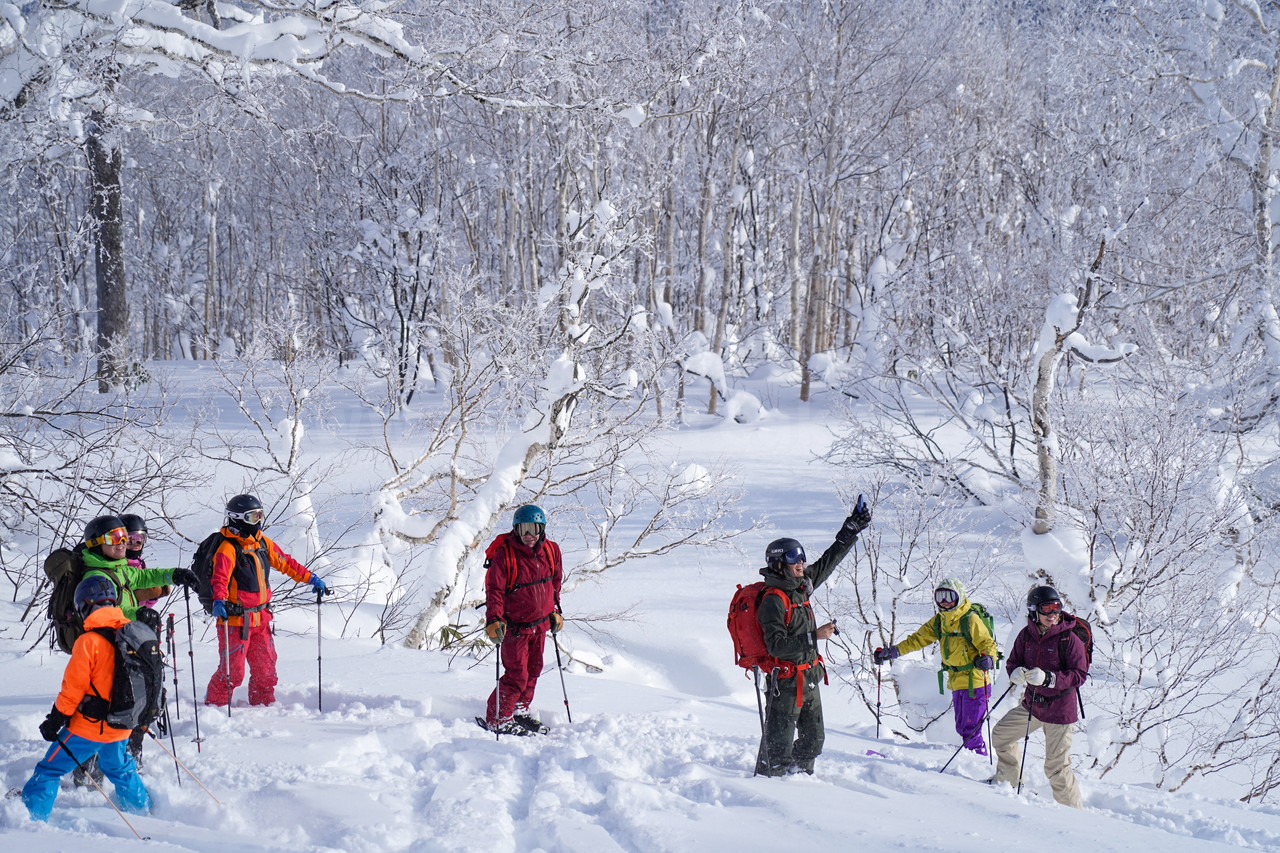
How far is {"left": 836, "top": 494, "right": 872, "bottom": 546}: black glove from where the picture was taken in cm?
492

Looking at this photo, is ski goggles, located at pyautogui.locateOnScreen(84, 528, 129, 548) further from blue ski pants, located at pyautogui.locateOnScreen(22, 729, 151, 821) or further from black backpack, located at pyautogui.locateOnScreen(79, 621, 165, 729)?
blue ski pants, located at pyautogui.locateOnScreen(22, 729, 151, 821)

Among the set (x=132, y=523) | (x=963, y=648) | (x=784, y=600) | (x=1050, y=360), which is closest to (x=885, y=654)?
(x=963, y=648)

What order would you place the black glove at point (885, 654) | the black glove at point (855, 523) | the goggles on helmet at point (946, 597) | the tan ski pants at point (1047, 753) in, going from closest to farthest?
1. the black glove at point (855, 523)
2. the tan ski pants at point (1047, 753)
3. the black glove at point (885, 654)
4. the goggles on helmet at point (946, 597)

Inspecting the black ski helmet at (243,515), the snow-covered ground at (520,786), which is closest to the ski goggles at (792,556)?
the snow-covered ground at (520,786)

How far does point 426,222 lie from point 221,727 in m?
17.5

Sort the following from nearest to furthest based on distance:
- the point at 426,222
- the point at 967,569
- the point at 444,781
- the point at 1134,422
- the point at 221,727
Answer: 1. the point at 444,781
2. the point at 221,727
3. the point at 1134,422
4. the point at 967,569
5. the point at 426,222

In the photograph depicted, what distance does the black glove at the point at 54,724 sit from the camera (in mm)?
3883

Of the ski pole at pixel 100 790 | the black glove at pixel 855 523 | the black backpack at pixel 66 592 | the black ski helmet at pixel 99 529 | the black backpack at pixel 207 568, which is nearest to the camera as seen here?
the ski pole at pixel 100 790

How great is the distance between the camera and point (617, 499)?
49.7 ft

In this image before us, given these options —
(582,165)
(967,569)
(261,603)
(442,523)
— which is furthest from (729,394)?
(261,603)

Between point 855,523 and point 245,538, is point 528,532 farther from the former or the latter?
point 855,523

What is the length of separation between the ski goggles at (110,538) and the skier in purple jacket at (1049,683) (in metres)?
4.98

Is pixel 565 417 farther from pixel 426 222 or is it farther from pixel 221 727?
pixel 426 222

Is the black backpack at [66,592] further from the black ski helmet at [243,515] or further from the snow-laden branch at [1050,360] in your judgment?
the snow-laden branch at [1050,360]
